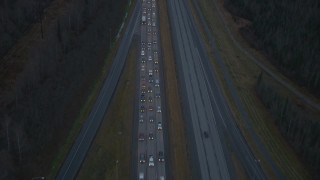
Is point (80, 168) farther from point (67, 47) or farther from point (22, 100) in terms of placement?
point (67, 47)

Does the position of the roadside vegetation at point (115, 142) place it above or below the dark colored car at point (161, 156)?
above

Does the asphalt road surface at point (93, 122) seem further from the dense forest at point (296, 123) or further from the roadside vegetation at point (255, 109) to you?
the dense forest at point (296, 123)

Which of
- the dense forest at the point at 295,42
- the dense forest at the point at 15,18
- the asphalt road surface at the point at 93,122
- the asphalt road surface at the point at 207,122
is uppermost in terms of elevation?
the dense forest at the point at 15,18

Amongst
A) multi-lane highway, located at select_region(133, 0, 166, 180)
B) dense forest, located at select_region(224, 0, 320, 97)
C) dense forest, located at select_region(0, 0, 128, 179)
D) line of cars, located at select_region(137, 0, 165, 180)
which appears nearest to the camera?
dense forest, located at select_region(0, 0, 128, 179)

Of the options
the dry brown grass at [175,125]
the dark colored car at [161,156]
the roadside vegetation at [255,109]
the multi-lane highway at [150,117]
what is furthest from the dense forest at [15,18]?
the roadside vegetation at [255,109]

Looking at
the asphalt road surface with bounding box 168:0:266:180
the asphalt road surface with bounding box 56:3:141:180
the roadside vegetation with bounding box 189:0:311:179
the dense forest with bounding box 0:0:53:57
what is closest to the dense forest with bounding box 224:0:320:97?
the roadside vegetation with bounding box 189:0:311:179

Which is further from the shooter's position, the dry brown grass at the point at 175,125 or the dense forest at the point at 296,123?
the dense forest at the point at 296,123

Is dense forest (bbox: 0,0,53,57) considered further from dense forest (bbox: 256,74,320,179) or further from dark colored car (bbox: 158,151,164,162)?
dense forest (bbox: 256,74,320,179)
